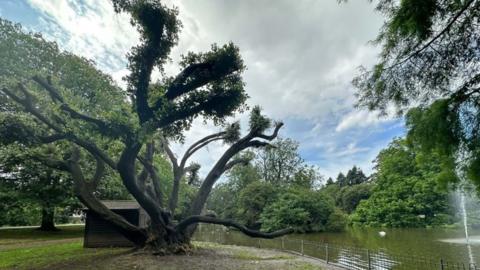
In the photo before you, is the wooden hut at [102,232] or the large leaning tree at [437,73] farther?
the wooden hut at [102,232]

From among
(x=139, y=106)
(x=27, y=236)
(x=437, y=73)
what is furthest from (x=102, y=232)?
(x=437, y=73)

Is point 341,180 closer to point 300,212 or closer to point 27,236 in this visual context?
point 300,212

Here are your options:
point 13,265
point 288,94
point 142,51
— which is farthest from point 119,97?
point 288,94

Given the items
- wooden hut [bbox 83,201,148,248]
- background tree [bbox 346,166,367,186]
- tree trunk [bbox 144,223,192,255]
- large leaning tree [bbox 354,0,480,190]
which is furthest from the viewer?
background tree [bbox 346,166,367,186]

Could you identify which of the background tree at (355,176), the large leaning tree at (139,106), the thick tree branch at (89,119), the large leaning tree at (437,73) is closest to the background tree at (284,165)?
the large leaning tree at (139,106)

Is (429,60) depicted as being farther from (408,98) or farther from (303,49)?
(303,49)

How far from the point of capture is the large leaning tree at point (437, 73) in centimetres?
254

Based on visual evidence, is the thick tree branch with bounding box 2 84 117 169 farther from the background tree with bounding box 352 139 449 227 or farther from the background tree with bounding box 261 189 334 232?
the background tree with bounding box 352 139 449 227

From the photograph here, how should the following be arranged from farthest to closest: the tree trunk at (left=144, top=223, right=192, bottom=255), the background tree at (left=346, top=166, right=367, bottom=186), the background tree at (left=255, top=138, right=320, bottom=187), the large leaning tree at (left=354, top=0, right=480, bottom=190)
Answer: the background tree at (left=346, top=166, right=367, bottom=186) → the background tree at (left=255, top=138, right=320, bottom=187) → the tree trunk at (left=144, top=223, right=192, bottom=255) → the large leaning tree at (left=354, top=0, right=480, bottom=190)

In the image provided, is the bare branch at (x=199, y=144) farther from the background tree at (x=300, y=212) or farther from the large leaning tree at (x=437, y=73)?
the background tree at (x=300, y=212)

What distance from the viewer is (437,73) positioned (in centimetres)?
288

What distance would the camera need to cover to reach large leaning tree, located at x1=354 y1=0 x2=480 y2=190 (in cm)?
254

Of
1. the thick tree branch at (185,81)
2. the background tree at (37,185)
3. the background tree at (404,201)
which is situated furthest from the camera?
the background tree at (404,201)

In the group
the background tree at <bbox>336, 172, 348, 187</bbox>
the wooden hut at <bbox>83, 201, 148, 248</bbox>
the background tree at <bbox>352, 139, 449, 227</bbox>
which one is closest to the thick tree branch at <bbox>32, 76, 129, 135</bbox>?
the wooden hut at <bbox>83, 201, 148, 248</bbox>
